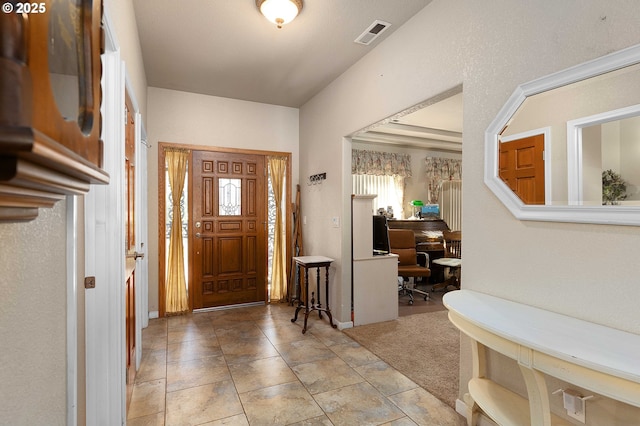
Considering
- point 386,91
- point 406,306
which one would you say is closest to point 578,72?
point 386,91

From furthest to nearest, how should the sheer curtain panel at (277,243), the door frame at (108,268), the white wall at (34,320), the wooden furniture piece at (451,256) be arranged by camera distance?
1. the wooden furniture piece at (451,256)
2. the sheer curtain panel at (277,243)
3. the door frame at (108,268)
4. the white wall at (34,320)

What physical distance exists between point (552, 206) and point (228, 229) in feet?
12.2

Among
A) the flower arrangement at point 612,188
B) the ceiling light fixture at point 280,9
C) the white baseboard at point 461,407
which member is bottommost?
the white baseboard at point 461,407

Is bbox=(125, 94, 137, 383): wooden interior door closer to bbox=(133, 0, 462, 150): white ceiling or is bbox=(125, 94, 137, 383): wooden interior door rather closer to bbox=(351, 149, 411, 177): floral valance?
bbox=(133, 0, 462, 150): white ceiling

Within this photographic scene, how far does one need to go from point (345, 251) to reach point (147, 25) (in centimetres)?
286

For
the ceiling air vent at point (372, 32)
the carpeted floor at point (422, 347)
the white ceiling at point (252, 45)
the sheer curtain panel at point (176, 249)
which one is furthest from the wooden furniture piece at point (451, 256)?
the sheer curtain panel at point (176, 249)

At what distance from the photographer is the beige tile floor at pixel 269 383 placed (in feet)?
6.73

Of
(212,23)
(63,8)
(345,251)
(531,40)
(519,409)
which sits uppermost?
(212,23)

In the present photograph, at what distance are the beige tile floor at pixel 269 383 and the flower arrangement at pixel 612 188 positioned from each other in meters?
1.57

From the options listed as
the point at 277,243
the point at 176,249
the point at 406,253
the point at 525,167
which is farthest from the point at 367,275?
the point at 176,249

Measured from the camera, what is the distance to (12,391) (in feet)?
2.36

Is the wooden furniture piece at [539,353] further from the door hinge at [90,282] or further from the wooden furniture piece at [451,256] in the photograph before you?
the wooden furniture piece at [451,256]

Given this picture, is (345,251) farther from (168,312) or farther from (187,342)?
(168,312)

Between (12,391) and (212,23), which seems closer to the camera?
(12,391)
